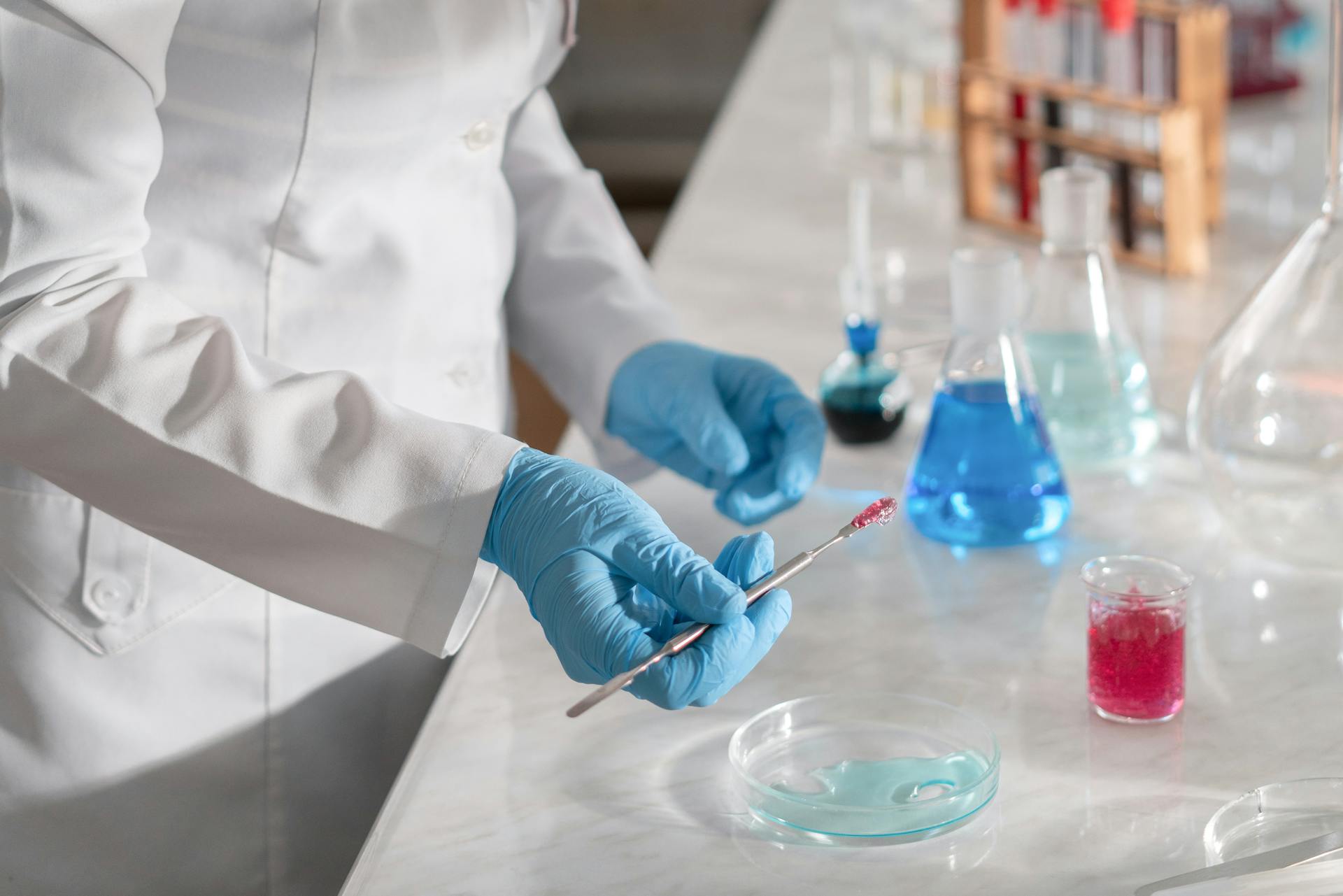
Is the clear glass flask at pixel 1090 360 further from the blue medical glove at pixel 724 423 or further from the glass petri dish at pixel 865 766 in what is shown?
the glass petri dish at pixel 865 766

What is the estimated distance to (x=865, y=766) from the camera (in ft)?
2.26

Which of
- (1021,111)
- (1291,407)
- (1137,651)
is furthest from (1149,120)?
(1137,651)

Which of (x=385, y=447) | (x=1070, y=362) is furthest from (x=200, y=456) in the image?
(x=1070, y=362)

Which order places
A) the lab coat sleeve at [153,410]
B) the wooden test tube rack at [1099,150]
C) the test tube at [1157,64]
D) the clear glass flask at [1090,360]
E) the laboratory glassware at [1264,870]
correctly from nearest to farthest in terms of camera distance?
the laboratory glassware at [1264,870] → the lab coat sleeve at [153,410] → the clear glass flask at [1090,360] → the wooden test tube rack at [1099,150] → the test tube at [1157,64]

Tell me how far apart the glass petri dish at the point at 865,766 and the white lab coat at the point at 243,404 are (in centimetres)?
18

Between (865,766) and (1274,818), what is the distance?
0.19 m

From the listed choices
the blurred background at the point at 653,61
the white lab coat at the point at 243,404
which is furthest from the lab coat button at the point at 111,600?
the blurred background at the point at 653,61

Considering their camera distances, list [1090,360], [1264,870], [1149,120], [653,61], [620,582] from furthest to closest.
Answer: [653,61]
[1149,120]
[1090,360]
[620,582]
[1264,870]

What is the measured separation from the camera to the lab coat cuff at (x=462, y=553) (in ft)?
2.33

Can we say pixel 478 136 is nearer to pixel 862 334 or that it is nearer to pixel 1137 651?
pixel 862 334

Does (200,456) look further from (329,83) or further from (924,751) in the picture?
(924,751)

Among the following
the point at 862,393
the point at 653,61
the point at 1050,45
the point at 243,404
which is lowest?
the point at 653,61

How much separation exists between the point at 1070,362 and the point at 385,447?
57 cm

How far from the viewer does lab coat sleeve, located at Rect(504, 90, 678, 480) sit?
1.07m
